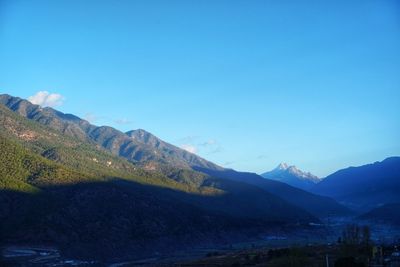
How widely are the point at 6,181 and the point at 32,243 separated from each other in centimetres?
2829

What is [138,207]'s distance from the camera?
6811 inches

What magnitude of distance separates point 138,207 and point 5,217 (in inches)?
1716

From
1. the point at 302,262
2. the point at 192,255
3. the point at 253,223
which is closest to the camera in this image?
the point at 302,262

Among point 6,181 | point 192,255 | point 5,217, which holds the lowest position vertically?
point 192,255

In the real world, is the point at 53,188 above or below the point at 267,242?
above

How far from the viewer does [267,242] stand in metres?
181

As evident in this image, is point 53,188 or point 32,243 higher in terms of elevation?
point 53,188

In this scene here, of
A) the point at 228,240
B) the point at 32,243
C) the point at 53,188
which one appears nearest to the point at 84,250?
the point at 32,243

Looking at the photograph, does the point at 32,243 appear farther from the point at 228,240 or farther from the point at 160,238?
the point at 228,240

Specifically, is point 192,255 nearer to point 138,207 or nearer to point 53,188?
point 138,207

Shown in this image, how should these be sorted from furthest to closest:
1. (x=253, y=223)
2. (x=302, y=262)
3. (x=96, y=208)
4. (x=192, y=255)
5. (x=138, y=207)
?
(x=253, y=223), (x=138, y=207), (x=96, y=208), (x=192, y=255), (x=302, y=262)

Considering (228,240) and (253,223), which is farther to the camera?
(253,223)

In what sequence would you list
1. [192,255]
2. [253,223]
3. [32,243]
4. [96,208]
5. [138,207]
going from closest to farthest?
[32,243]
[192,255]
[96,208]
[138,207]
[253,223]

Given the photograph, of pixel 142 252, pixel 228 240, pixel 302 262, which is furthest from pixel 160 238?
pixel 302 262
